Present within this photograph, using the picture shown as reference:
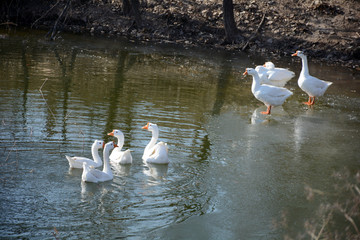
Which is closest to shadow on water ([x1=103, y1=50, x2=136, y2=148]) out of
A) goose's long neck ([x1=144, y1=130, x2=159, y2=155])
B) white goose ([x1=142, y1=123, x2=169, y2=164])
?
goose's long neck ([x1=144, y1=130, x2=159, y2=155])

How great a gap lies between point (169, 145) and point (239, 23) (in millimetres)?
14997

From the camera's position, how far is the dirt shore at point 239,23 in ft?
70.4

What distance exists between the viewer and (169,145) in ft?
30.6

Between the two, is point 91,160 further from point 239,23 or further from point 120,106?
point 239,23

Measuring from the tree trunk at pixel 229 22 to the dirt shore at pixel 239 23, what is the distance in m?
0.32

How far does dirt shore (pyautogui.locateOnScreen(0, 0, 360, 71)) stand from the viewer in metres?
21.5

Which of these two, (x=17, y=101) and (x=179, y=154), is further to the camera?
(x=17, y=101)

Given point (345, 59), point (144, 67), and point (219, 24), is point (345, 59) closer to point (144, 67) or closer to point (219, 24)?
point (219, 24)

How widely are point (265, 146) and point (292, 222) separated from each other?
308 cm

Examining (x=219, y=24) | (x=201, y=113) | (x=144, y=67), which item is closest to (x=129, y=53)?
(x=144, y=67)

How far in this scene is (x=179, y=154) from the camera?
8.89 metres

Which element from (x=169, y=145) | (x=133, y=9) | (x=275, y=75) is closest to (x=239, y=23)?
(x=133, y=9)

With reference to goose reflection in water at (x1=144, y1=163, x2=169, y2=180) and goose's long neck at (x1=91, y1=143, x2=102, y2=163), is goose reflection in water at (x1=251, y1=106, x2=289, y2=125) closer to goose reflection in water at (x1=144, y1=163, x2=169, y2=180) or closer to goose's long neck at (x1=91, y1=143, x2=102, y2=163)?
goose reflection in water at (x1=144, y1=163, x2=169, y2=180)

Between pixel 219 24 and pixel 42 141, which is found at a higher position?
pixel 219 24
